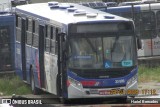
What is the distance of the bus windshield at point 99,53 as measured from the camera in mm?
19969

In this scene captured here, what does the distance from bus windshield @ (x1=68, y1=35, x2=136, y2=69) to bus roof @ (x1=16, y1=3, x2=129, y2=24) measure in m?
0.62

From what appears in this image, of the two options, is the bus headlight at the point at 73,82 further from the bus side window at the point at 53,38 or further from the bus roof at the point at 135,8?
the bus roof at the point at 135,8

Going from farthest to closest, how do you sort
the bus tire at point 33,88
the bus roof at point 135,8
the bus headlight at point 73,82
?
the bus roof at point 135,8 < the bus tire at point 33,88 < the bus headlight at point 73,82

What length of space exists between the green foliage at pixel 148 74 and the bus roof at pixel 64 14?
4.98 meters

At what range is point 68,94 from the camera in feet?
65.7

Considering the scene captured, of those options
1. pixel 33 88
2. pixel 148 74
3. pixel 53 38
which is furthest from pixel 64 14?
pixel 148 74

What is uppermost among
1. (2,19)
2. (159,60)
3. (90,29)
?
(90,29)

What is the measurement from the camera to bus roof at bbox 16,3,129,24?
2060 centimetres

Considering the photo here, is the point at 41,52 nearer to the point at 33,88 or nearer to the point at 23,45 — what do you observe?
the point at 33,88

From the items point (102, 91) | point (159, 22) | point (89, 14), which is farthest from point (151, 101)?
point (159, 22)

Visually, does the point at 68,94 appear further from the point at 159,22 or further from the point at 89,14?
the point at 159,22

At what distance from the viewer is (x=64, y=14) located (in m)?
21.9

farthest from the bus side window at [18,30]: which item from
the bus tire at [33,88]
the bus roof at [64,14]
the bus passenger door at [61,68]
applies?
the bus passenger door at [61,68]

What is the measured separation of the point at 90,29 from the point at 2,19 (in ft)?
39.2
